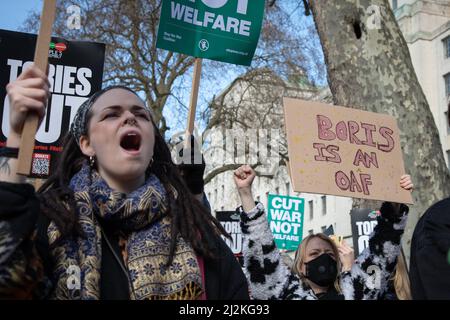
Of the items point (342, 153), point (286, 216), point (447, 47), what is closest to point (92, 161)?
point (342, 153)

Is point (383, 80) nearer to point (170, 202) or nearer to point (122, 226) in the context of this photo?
point (170, 202)

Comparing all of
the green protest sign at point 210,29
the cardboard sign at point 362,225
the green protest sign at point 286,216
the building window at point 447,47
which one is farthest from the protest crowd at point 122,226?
the building window at point 447,47

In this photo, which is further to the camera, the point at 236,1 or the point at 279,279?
the point at 236,1

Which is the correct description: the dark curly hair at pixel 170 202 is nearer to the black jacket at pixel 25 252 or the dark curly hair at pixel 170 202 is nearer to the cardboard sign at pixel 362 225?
the black jacket at pixel 25 252

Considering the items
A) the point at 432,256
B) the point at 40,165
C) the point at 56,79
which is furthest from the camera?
the point at 56,79

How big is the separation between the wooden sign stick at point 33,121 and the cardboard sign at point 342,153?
1460 mm

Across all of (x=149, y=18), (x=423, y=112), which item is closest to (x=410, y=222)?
(x=423, y=112)

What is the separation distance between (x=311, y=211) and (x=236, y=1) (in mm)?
41322

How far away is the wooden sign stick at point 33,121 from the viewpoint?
146 centimetres

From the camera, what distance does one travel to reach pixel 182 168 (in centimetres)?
268

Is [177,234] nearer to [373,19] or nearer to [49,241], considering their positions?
[49,241]

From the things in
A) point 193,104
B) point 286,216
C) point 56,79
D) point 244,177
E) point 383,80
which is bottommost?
point 244,177

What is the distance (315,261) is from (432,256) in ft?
5.58

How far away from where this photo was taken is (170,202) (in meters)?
1.85
